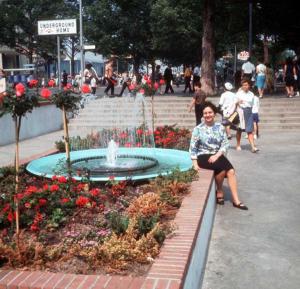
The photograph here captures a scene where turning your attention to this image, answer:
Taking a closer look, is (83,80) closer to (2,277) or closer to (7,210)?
(7,210)

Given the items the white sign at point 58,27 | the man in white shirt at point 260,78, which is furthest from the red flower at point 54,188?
the man in white shirt at point 260,78

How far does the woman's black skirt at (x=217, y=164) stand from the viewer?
7062 millimetres

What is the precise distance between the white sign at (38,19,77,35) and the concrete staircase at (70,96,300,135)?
134 inches

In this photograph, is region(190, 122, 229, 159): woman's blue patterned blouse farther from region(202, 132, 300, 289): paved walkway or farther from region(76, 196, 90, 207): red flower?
region(76, 196, 90, 207): red flower

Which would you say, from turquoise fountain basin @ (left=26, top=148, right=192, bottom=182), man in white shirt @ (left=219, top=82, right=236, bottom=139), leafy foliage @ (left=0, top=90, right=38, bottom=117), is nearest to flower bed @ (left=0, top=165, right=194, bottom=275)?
turquoise fountain basin @ (left=26, top=148, right=192, bottom=182)

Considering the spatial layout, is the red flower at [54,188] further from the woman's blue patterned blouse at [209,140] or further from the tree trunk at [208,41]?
the tree trunk at [208,41]

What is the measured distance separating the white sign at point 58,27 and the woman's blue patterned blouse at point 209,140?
935 cm

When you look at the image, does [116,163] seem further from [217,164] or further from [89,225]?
[89,225]

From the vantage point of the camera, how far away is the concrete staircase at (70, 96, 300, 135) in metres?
16.7

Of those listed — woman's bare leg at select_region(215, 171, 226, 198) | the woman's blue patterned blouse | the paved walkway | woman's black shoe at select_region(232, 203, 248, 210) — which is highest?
the woman's blue patterned blouse

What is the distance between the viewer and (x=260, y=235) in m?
5.94

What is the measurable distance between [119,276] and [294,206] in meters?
4.29

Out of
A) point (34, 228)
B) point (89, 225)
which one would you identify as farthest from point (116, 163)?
point (34, 228)

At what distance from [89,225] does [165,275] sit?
6.08ft
